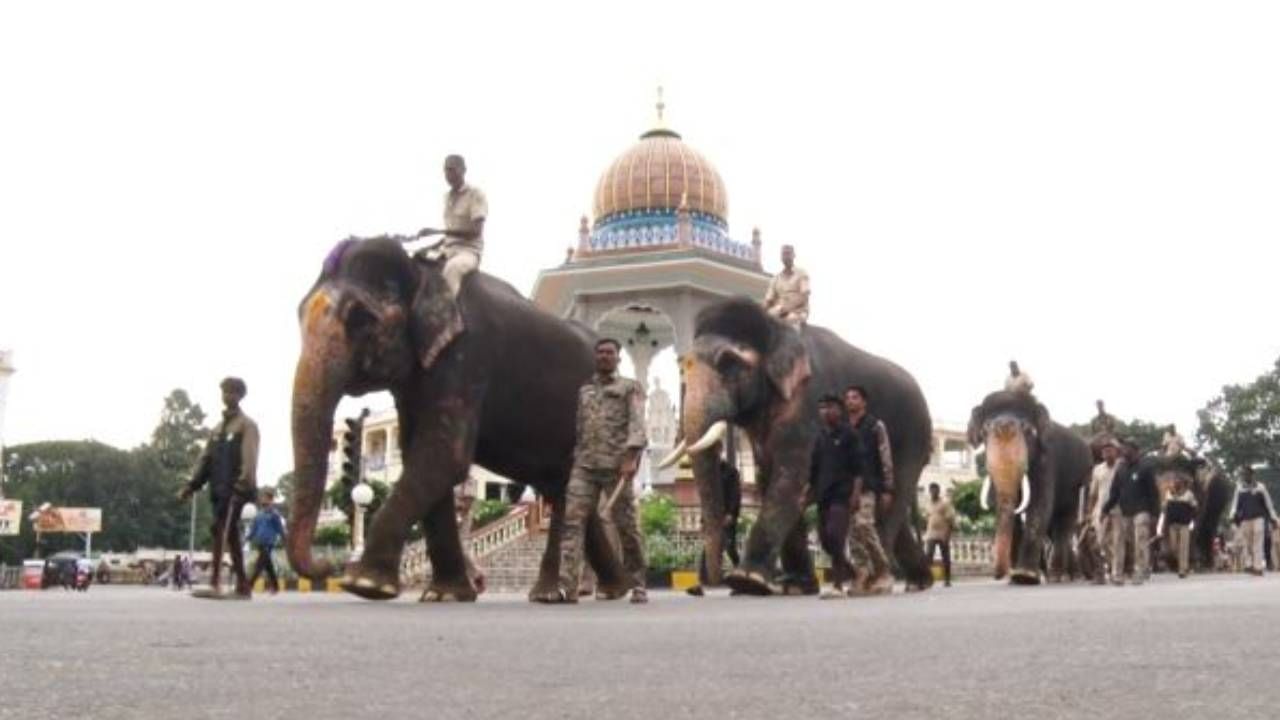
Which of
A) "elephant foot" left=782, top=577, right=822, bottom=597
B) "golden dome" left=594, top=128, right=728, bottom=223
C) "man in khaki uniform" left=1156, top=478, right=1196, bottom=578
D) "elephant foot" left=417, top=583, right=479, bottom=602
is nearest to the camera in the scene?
"elephant foot" left=417, top=583, right=479, bottom=602

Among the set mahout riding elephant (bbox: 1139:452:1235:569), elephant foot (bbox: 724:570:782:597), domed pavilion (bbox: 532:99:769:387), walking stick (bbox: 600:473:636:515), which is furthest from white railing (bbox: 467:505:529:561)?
walking stick (bbox: 600:473:636:515)

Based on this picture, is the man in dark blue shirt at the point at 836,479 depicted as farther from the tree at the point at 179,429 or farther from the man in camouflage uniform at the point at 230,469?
the tree at the point at 179,429

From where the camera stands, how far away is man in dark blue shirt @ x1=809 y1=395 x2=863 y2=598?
10.9 metres

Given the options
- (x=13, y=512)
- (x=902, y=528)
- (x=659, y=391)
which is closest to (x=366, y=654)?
(x=902, y=528)

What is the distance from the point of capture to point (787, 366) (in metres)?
11.9

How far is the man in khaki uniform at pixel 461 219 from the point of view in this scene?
1032 centimetres

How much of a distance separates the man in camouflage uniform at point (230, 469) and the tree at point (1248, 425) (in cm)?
6186

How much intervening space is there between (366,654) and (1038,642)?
242 centimetres

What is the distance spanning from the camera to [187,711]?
3619 mm

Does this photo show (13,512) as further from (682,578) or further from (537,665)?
(537,665)

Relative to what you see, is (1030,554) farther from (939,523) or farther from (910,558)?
(939,523)

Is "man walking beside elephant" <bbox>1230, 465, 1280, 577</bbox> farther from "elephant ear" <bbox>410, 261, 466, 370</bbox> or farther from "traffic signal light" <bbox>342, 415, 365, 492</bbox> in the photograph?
"elephant ear" <bbox>410, 261, 466, 370</bbox>

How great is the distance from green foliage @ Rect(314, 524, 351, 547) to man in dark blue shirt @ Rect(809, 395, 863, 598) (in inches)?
950

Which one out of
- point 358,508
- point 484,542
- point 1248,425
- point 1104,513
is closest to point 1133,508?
point 1104,513
